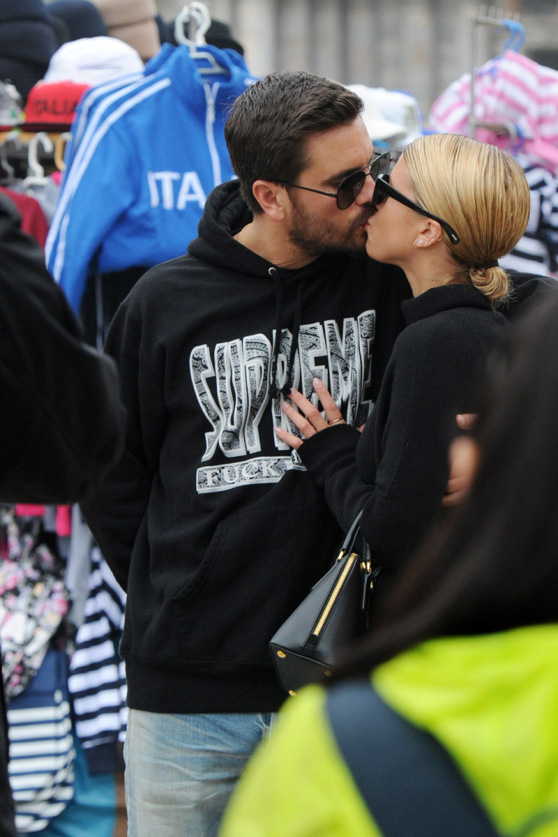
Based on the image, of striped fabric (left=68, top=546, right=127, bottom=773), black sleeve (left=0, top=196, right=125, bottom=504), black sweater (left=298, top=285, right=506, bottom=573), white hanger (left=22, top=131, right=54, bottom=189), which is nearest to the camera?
black sleeve (left=0, top=196, right=125, bottom=504)

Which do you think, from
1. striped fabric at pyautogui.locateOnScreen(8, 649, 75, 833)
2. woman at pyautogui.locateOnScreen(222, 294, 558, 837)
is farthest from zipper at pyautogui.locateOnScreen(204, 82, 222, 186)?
woman at pyautogui.locateOnScreen(222, 294, 558, 837)

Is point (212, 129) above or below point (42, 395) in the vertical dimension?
below

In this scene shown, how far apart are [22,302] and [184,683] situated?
1.02 meters

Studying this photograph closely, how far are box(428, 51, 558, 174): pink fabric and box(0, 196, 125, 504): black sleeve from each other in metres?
2.76

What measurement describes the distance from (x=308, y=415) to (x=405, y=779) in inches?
49.5

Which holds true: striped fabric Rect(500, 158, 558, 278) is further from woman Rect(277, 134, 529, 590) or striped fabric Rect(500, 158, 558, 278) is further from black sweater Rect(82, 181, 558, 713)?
woman Rect(277, 134, 529, 590)

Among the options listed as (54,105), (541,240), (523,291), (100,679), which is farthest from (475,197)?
(100,679)

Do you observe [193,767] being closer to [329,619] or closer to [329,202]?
[329,619]

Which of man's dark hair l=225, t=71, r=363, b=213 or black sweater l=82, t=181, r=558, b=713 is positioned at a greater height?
man's dark hair l=225, t=71, r=363, b=213

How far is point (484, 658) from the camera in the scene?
737 millimetres

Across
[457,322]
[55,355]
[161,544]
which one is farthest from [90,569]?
[55,355]

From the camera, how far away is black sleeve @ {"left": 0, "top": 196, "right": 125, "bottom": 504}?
3.96ft

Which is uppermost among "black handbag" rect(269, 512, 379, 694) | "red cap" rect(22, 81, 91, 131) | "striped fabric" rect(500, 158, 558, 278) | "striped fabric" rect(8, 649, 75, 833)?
"red cap" rect(22, 81, 91, 131)

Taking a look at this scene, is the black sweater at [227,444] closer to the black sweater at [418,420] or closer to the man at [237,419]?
the man at [237,419]
